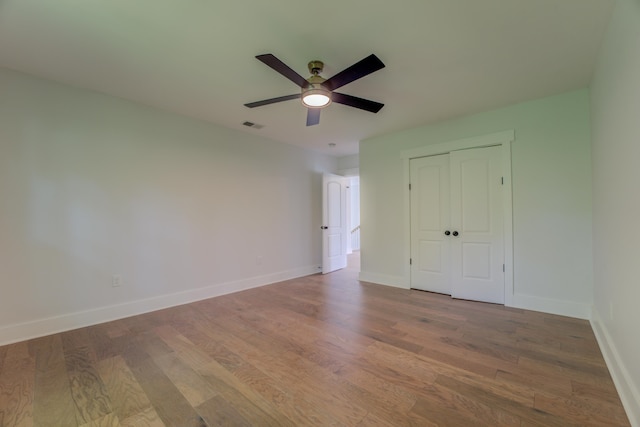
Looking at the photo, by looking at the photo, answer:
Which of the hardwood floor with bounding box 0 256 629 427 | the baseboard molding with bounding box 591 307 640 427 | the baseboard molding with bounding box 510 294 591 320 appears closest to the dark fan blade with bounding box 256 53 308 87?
the hardwood floor with bounding box 0 256 629 427

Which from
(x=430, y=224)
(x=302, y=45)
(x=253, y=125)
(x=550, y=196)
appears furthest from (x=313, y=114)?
(x=550, y=196)

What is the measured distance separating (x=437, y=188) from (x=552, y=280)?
1.75m

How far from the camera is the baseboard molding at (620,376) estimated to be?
4.75 ft

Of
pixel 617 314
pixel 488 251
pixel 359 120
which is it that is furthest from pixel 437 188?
pixel 617 314

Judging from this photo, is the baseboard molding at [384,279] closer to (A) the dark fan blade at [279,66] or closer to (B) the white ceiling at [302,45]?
(B) the white ceiling at [302,45]

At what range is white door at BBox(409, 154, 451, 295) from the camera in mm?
3928

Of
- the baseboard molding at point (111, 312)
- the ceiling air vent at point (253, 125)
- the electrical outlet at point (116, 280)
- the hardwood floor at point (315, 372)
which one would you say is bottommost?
the hardwood floor at point (315, 372)

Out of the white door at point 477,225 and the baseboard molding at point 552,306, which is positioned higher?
the white door at point 477,225

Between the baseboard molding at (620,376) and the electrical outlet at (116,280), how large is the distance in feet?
14.3

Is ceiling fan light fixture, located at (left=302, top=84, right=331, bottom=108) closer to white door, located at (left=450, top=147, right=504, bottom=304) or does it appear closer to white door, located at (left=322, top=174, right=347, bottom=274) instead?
white door, located at (left=450, top=147, right=504, bottom=304)

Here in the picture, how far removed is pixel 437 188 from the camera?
13.1 ft

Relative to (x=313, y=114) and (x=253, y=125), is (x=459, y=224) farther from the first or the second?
(x=253, y=125)

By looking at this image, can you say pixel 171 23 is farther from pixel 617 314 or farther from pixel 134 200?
pixel 617 314

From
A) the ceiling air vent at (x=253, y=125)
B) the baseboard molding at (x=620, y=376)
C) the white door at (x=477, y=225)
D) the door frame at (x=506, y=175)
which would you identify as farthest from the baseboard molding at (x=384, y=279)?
the ceiling air vent at (x=253, y=125)
